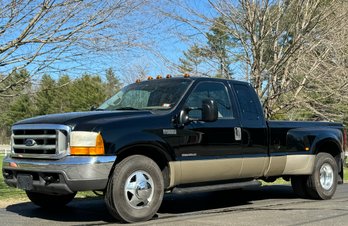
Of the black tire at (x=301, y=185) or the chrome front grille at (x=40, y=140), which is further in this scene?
the black tire at (x=301, y=185)

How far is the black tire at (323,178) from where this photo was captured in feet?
30.5

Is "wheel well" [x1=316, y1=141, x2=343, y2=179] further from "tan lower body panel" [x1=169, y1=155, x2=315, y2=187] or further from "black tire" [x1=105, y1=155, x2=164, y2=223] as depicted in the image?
"black tire" [x1=105, y1=155, x2=164, y2=223]

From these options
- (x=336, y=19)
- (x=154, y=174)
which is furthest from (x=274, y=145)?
(x=336, y=19)

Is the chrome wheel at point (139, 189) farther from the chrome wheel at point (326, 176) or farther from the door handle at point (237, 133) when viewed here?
the chrome wheel at point (326, 176)

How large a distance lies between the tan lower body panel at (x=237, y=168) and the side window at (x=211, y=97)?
0.74m

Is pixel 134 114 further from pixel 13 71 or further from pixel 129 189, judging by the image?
pixel 13 71

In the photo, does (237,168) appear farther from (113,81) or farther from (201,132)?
(113,81)

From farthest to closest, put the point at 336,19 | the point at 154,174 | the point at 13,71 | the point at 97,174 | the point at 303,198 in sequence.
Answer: the point at 336,19 < the point at 303,198 < the point at 13,71 < the point at 154,174 < the point at 97,174

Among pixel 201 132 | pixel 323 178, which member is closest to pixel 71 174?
pixel 201 132

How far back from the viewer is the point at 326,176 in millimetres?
9570

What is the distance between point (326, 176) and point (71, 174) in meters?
5.43

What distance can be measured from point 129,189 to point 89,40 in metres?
3.02

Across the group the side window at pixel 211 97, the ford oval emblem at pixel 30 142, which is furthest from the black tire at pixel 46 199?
the side window at pixel 211 97

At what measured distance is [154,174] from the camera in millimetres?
6762
